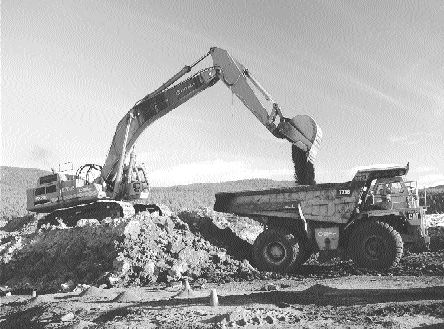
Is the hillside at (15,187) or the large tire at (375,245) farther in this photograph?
the hillside at (15,187)

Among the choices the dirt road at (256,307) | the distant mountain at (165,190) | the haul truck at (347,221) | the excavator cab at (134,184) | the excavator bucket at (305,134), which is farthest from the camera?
the distant mountain at (165,190)

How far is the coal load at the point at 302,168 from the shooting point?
492 inches

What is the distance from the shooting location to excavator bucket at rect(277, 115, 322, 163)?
12.2 metres

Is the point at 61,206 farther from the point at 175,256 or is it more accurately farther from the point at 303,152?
the point at 303,152

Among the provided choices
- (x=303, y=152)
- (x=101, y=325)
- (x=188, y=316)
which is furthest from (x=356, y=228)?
(x=101, y=325)

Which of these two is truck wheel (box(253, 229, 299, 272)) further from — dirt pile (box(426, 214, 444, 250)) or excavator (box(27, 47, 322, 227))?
dirt pile (box(426, 214, 444, 250))

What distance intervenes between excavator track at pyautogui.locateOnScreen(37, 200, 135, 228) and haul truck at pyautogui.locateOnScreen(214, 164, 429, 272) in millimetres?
5288

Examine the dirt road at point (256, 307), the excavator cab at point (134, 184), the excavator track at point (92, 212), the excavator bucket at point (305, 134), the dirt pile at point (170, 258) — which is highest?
the excavator bucket at point (305, 134)

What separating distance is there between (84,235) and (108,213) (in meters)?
2.54

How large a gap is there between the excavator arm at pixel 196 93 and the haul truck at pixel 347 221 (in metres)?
1.40

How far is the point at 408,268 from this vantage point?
37.0 ft

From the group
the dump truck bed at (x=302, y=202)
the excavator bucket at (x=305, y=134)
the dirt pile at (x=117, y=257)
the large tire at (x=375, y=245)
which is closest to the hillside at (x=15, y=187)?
the dirt pile at (x=117, y=257)

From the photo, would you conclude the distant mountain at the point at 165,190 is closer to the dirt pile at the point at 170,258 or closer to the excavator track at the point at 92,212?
the excavator track at the point at 92,212

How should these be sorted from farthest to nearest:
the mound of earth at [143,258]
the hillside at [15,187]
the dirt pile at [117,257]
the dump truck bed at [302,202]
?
the hillside at [15,187] → the dump truck bed at [302,202] → the dirt pile at [117,257] → the mound of earth at [143,258]
